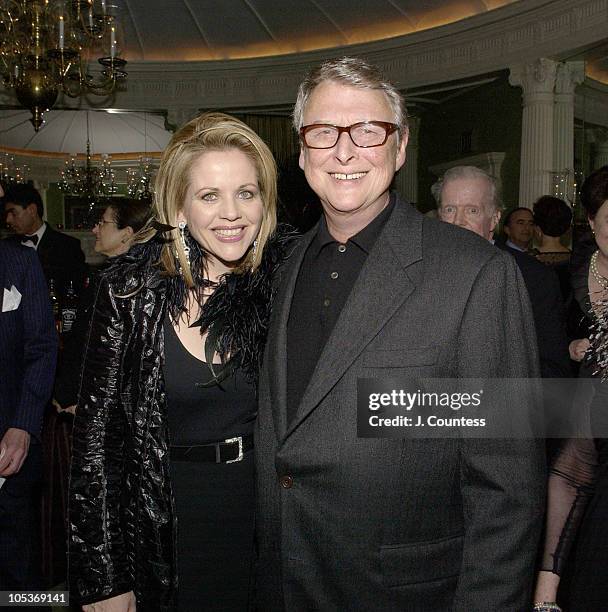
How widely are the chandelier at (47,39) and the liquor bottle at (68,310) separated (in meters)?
1.54

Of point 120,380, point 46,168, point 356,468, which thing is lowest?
point 356,468

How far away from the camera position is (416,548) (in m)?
1.30

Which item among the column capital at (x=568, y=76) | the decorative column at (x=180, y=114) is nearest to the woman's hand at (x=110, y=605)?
the column capital at (x=568, y=76)

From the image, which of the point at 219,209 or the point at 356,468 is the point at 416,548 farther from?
the point at 219,209

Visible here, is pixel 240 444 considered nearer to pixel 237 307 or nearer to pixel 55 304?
pixel 237 307

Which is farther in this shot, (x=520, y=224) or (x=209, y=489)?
(x=520, y=224)

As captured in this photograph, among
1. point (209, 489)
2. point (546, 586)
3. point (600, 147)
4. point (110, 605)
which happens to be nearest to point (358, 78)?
point (209, 489)

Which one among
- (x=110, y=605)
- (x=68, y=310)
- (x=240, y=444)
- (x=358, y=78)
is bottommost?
(x=110, y=605)

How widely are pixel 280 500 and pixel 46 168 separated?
54.6 feet

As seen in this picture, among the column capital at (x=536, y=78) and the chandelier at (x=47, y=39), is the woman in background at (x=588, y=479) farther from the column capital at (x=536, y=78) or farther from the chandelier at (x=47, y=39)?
the column capital at (x=536, y=78)

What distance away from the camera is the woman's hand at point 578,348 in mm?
2555

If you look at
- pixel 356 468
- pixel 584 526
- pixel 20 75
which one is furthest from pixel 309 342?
pixel 20 75

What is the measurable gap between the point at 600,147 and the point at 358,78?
287 inches

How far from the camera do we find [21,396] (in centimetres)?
245
